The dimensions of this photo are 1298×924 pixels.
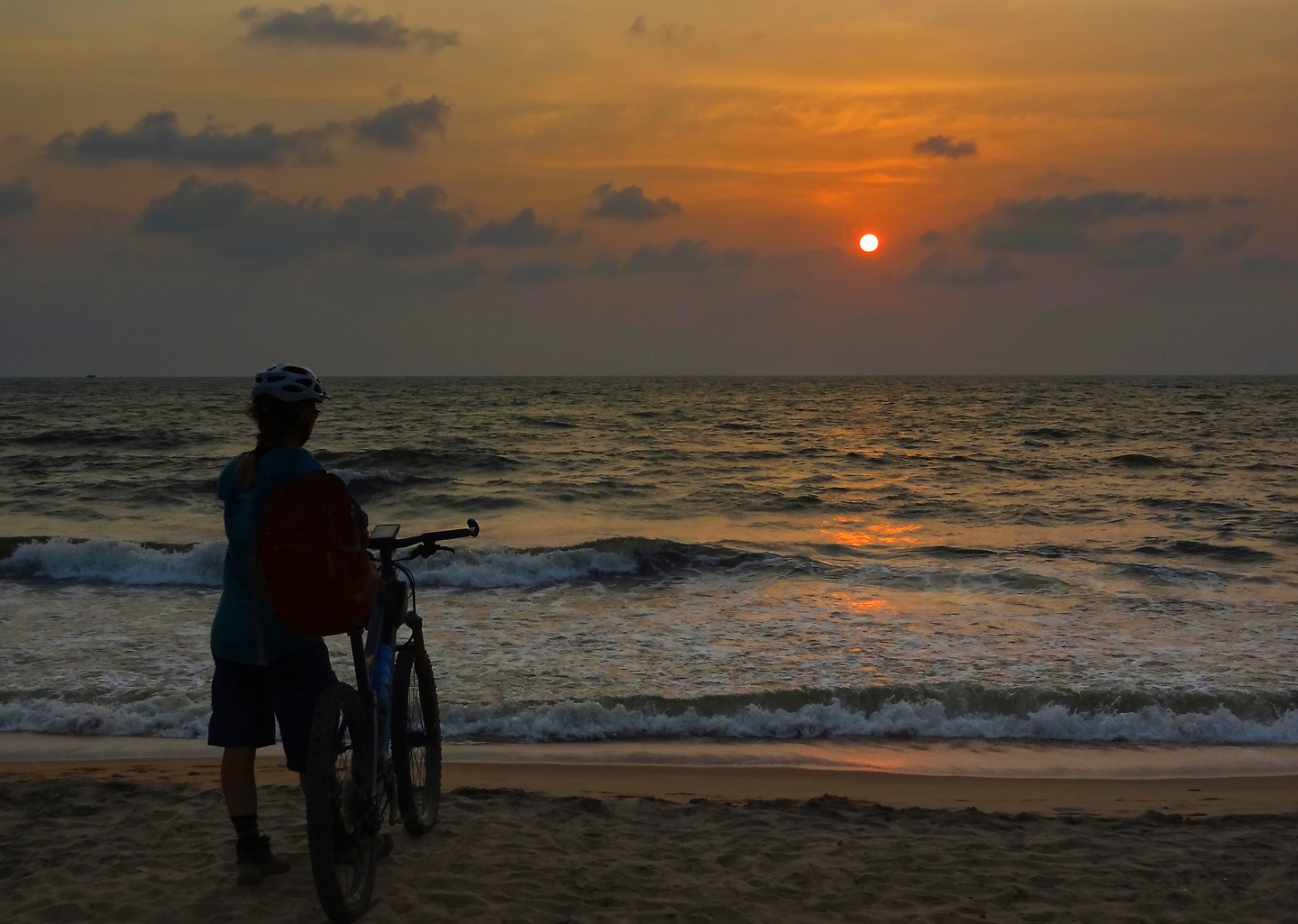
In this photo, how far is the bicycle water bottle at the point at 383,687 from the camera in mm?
3951

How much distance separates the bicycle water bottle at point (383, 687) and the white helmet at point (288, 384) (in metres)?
1.06

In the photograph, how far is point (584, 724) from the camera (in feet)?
24.0

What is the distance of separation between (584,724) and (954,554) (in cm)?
940

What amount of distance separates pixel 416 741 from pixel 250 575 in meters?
1.33

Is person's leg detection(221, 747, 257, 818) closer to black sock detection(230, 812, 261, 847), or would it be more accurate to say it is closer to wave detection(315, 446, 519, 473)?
black sock detection(230, 812, 261, 847)

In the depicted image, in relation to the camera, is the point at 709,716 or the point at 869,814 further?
the point at 709,716

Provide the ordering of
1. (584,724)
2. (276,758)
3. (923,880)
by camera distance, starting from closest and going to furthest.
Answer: (923,880)
(276,758)
(584,724)

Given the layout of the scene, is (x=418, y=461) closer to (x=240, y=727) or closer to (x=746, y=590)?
(x=746, y=590)

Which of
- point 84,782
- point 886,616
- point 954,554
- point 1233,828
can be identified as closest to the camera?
point 1233,828

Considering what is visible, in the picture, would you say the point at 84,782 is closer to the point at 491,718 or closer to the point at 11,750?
the point at 11,750

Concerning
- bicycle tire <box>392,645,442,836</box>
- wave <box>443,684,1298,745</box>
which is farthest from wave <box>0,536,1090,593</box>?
bicycle tire <box>392,645,442,836</box>

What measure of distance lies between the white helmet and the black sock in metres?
1.70

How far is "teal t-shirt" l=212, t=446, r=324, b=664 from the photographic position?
3607 mm

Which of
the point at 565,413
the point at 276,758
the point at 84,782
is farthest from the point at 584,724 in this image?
the point at 565,413
